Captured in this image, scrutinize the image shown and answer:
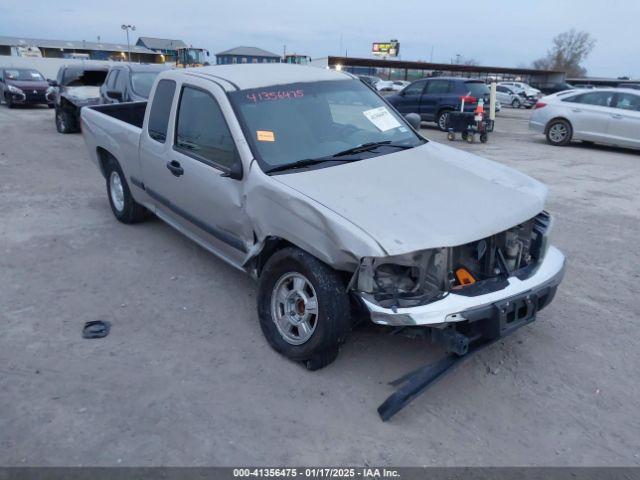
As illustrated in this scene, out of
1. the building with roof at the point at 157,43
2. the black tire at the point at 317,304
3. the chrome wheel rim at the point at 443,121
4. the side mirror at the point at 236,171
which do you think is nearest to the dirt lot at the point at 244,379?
the black tire at the point at 317,304

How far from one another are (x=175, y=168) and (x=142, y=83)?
676 cm

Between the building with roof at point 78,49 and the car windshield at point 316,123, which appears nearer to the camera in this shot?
the car windshield at point 316,123

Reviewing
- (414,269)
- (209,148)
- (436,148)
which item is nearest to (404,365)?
(414,269)

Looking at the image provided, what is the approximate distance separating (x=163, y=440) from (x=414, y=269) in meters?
1.70

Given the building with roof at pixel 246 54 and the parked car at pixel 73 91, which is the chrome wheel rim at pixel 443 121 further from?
the building with roof at pixel 246 54

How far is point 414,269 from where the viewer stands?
3.02 m

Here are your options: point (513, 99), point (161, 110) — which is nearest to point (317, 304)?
point (161, 110)

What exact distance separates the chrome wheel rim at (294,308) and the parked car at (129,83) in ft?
25.0

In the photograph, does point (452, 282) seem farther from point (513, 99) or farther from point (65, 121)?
point (513, 99)

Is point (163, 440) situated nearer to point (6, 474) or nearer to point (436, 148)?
point (6, 474)

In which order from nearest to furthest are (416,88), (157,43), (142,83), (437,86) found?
(142,83) < (437,86) < (416,88) < (157,43)

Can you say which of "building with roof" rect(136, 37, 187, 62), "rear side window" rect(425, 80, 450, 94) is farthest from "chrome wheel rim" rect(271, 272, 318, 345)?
"building with roof" rect(136, 37, 187, 62)

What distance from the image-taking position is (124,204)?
6051mm

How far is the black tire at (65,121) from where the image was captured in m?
13.3
